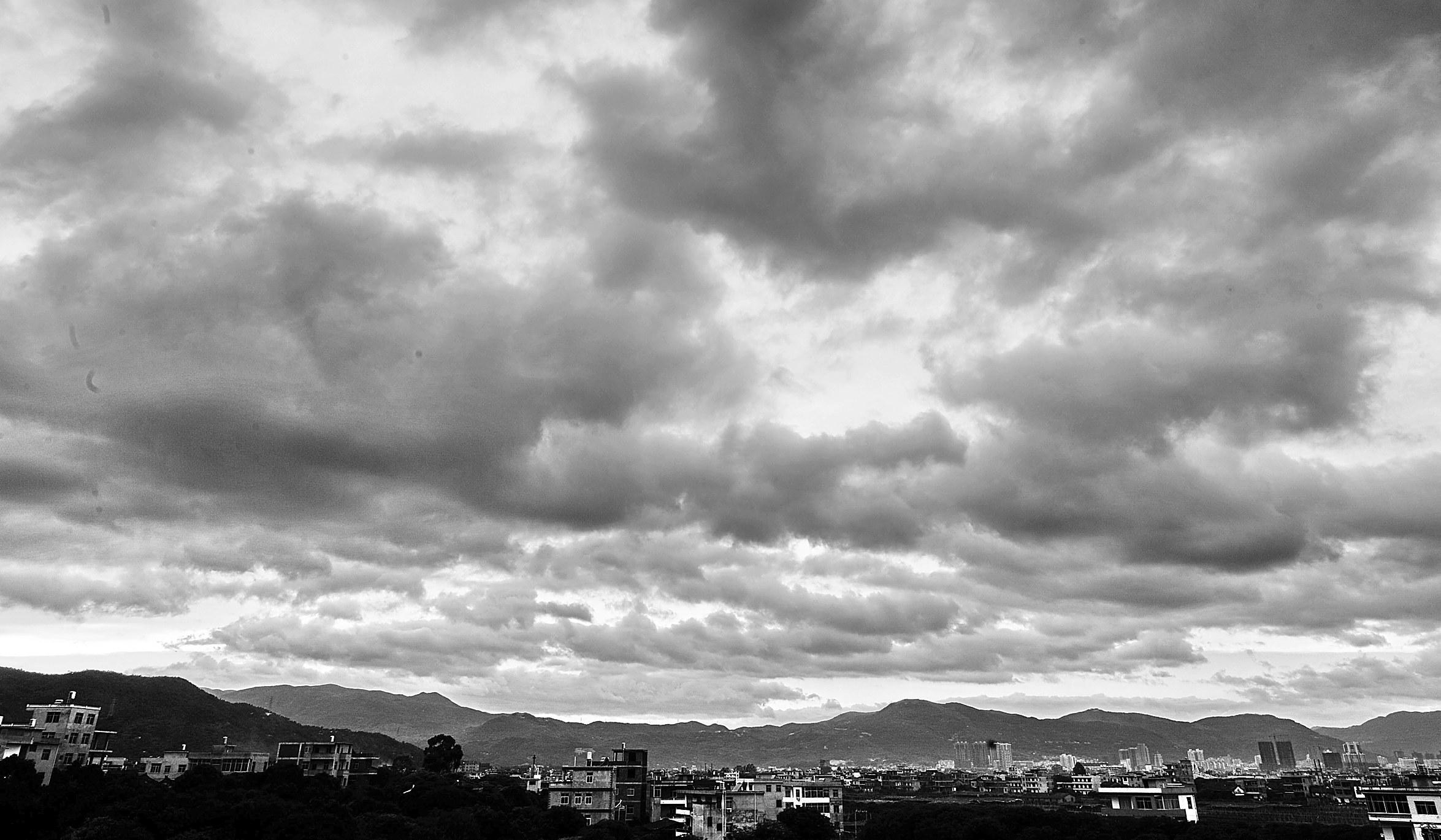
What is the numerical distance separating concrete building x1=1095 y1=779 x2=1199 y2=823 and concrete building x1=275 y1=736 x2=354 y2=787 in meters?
143

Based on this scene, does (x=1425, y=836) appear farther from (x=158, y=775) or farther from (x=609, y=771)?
(x=158, y=775)

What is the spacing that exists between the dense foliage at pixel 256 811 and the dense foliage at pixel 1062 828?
4228cm

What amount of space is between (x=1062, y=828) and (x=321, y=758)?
134 metres

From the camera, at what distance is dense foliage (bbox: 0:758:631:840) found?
8469cm

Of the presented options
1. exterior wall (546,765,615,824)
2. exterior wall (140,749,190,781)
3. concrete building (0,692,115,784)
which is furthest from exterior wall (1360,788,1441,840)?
exterior wall (140,749,190,781)

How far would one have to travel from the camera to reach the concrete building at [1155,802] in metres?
154

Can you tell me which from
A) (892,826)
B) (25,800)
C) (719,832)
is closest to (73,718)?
(25,800)

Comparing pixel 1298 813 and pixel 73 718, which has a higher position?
pixel 73 718

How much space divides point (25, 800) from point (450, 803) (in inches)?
2053

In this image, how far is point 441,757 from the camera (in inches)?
7367

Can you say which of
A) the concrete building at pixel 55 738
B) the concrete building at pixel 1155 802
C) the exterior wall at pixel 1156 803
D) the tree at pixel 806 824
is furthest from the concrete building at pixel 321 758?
the exterior wall at pixel 1156 803

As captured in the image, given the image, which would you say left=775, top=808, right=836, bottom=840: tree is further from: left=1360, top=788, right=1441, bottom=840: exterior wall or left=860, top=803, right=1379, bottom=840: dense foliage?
left=1360, top=788, right=1441, bottom=840: exterior wall

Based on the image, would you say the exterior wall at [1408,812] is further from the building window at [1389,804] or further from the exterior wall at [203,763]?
the exterior wall at [203,763]

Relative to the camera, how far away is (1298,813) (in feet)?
595
